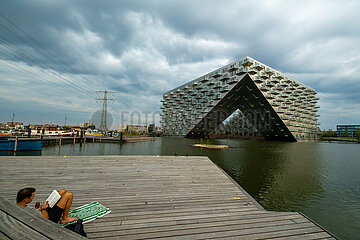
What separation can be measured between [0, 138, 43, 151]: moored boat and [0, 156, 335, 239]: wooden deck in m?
20.1

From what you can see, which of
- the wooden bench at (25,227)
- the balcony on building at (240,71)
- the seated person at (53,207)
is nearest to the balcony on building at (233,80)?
the balcony on building at (240,71)

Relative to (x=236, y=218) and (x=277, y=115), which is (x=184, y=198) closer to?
(x=236, y=218)

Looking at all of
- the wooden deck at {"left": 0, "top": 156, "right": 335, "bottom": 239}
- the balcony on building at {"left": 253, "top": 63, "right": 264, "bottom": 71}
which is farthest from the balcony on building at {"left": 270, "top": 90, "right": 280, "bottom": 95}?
the wooden deck at {"left": 0, "top": 156, "right": 335, "bottom": 239}

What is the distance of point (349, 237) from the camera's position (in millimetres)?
5309

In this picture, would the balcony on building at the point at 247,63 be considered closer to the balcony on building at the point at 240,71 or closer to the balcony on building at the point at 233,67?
the balcony on building at the point at 240,71

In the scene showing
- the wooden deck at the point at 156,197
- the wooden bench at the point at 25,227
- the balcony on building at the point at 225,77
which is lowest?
the wooden deck at the point at 156,197

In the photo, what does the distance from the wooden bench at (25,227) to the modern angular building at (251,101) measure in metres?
56.7

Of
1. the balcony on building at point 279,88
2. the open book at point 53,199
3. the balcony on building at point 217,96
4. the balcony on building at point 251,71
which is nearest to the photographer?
the open book at point 53,199

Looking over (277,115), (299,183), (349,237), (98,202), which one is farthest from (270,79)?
(98,202)

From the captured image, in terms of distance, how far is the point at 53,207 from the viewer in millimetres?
3285

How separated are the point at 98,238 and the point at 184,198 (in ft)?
8.22

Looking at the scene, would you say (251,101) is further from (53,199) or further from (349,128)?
(349,128)

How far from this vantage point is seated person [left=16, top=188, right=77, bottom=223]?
9.78 feet

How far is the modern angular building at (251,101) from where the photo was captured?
55688mm
